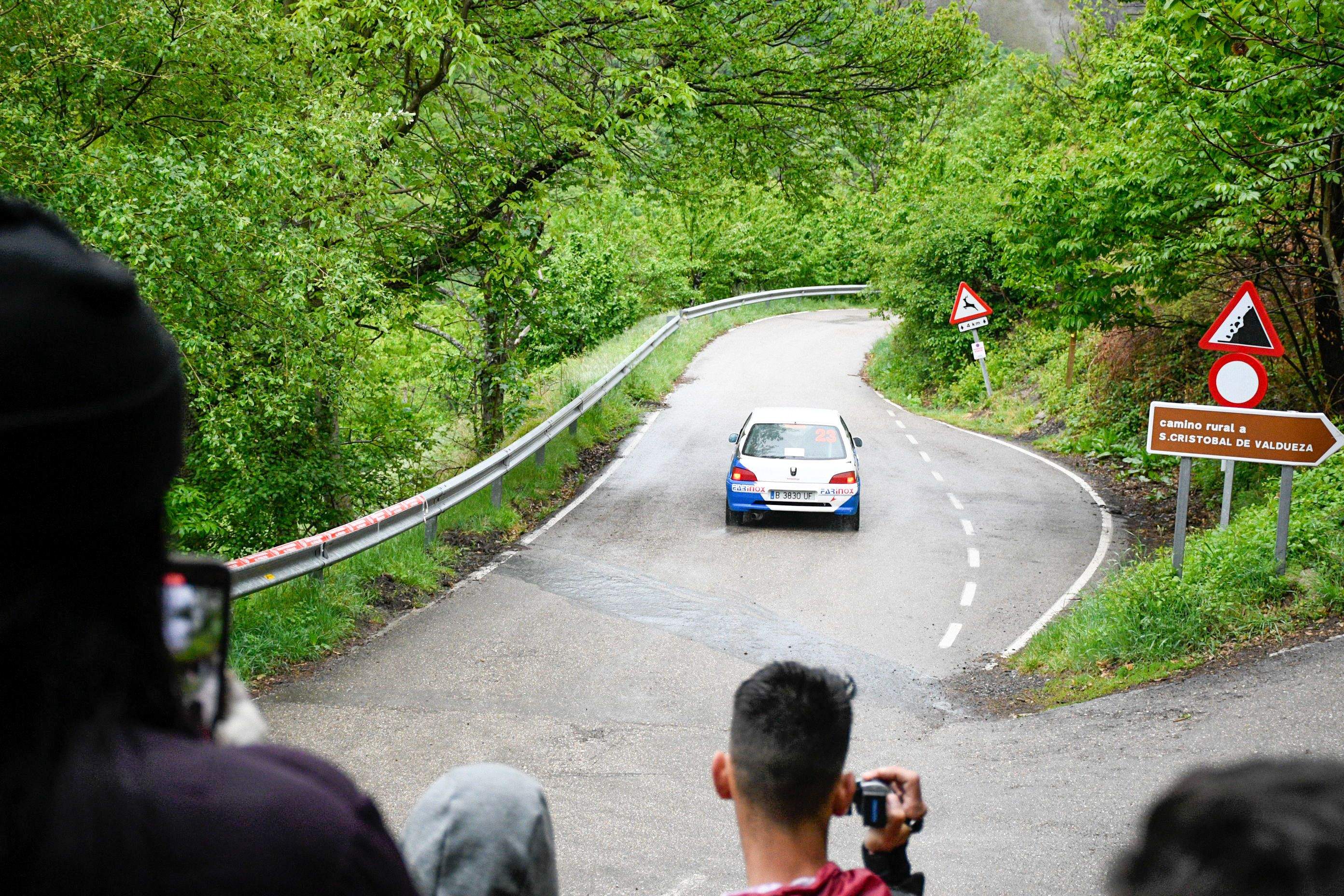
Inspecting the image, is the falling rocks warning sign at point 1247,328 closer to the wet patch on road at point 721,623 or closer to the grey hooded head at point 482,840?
the wet patch on road at point 721,623

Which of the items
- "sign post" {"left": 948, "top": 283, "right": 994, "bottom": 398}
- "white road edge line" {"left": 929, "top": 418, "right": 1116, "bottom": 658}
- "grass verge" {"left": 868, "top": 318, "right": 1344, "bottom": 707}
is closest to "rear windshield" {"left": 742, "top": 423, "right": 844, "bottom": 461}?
"white road edge line" {"left": 929, "top": 418, "right": 1116, "bottom": 658}

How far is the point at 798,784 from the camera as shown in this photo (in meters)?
2.43

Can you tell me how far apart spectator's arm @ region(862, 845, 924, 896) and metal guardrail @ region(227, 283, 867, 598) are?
203 centimetres

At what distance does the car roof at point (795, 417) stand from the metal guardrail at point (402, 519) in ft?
10.8

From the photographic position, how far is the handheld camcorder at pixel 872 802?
2.52m

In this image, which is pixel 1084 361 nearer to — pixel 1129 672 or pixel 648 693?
pixel 1129 672

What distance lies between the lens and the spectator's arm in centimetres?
254

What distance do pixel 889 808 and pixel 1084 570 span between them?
1131cm

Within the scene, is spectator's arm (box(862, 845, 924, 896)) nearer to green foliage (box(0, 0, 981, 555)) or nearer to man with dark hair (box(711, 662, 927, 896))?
man with dark hair (box(711, 662, 927, 896))

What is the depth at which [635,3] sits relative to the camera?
12.0m

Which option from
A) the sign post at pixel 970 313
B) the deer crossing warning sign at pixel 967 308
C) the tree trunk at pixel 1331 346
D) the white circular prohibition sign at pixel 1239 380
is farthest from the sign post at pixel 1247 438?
the deer crossing warning sign at pixel 967 308

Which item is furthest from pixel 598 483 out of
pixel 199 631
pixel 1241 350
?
pixel 199 631

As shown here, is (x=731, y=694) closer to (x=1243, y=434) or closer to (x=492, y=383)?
(x=1243, y=434)

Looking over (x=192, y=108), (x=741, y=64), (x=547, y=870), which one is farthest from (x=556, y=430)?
(x=547, y=870)
